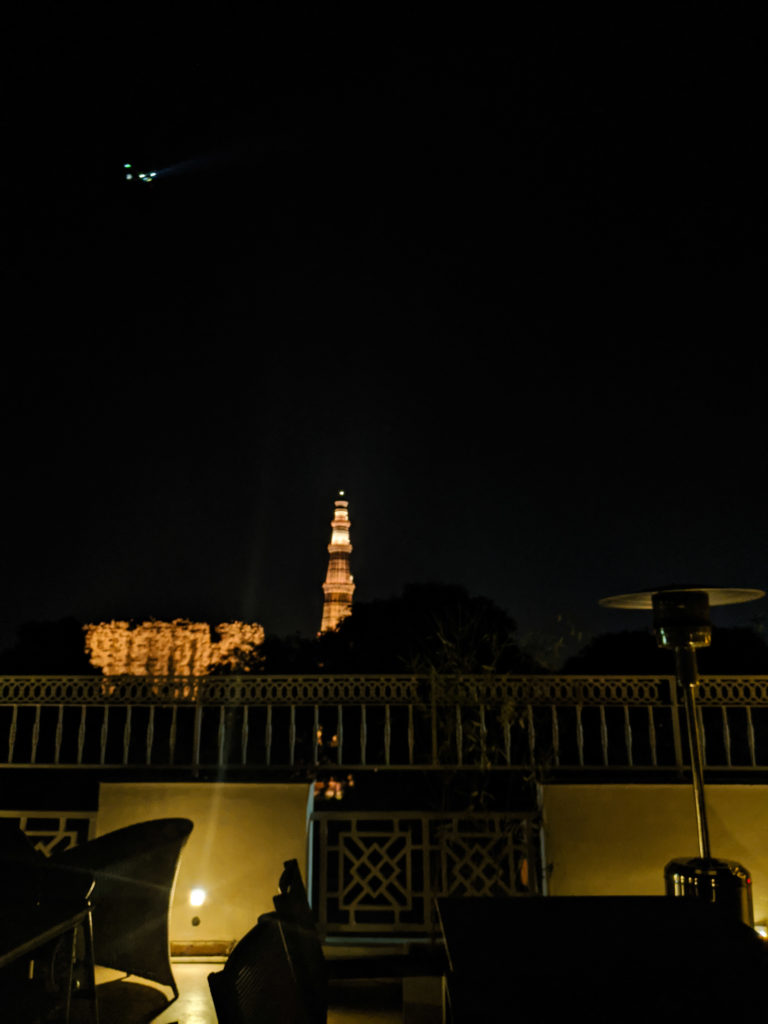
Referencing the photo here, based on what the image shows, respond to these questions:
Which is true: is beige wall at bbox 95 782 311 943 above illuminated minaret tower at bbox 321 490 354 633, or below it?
below

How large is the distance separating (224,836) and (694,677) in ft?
7.59

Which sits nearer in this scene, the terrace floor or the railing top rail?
the terrace floor

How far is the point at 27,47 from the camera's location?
5215 mm

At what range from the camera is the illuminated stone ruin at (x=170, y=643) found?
86.7 feet

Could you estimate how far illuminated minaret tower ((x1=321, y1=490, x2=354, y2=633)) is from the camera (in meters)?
57.1

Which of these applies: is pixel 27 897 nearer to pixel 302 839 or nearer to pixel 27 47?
pixel 302 839

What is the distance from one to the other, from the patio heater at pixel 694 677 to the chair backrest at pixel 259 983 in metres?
2.26

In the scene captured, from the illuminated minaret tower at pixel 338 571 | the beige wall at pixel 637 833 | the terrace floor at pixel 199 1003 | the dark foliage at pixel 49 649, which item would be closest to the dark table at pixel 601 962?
the terrace floor at pixel 199 1003

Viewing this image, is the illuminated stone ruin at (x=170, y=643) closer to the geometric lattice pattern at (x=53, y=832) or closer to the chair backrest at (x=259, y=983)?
the geometric lattice pattern at (x=53, y=832)

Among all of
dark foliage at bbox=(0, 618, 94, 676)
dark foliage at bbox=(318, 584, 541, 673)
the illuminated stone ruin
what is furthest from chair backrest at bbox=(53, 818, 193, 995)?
dark foliage at bbox=(0, 618, 94, 676)

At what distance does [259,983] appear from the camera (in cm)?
112

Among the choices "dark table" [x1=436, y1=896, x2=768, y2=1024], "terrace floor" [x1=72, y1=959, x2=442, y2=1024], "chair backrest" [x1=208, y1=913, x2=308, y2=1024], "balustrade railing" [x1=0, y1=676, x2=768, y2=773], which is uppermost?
"balustrade railing" [x1=0, y1=676, x2=768, y2=773]

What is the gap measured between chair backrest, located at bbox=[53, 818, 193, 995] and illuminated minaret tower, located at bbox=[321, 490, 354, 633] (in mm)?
54010

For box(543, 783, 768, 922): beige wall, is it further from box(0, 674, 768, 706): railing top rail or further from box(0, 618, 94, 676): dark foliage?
box(0, 618, 94, 676): dark foliage
